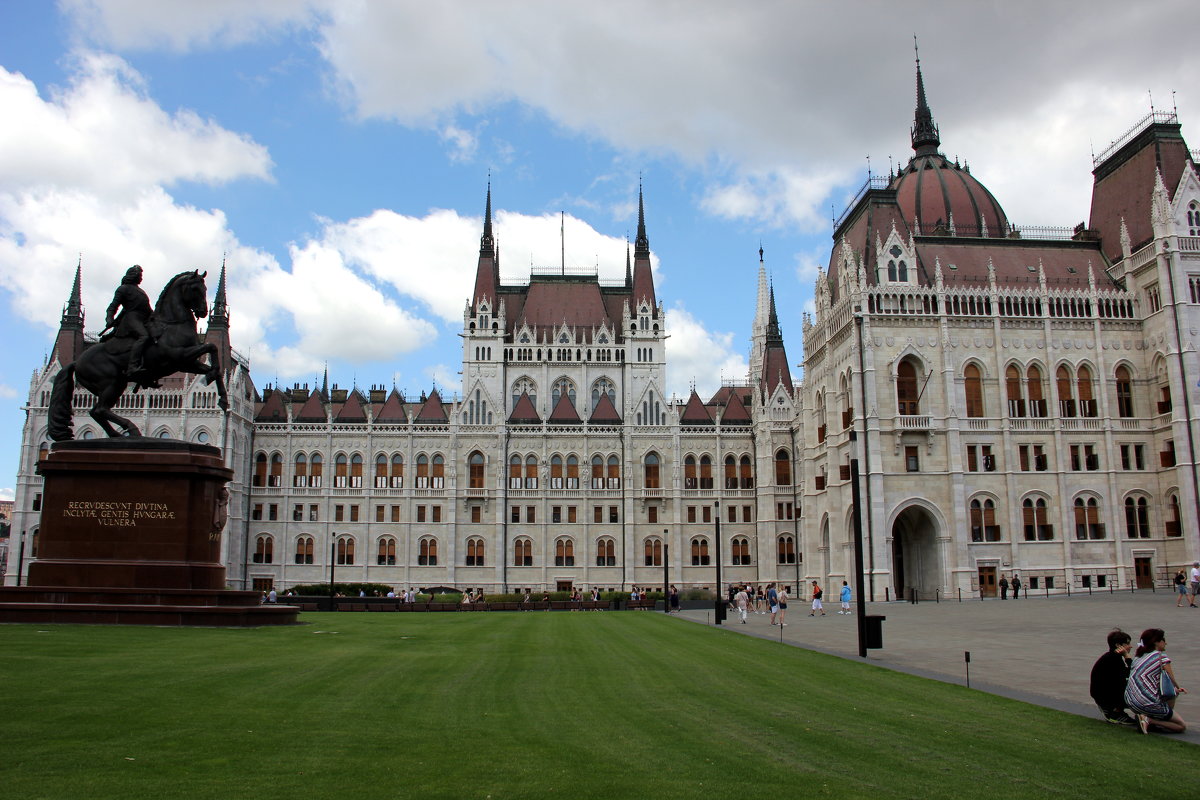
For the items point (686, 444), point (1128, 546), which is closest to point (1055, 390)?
point (1128, 546)

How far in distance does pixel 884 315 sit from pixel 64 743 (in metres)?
57.0

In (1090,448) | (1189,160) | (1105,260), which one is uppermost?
(1189,160)

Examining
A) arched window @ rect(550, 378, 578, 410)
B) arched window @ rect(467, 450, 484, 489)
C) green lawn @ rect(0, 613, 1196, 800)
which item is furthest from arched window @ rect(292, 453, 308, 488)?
green lawn @ rect(0, 613, 1196, 800)

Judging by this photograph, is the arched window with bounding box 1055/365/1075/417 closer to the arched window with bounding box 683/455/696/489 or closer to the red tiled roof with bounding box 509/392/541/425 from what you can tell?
the arched window with bounding box 683/455/696/489

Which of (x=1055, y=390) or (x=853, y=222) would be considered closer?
(x=1055, y=390)

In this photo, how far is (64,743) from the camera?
10367 millimetres

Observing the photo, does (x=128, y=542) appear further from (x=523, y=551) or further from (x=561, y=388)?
(x=561, y=388)

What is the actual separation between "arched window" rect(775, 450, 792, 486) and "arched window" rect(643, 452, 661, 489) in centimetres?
994

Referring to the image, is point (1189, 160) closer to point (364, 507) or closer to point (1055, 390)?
point (1055, 390)

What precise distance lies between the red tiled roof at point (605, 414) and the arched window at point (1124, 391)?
37.5 meters

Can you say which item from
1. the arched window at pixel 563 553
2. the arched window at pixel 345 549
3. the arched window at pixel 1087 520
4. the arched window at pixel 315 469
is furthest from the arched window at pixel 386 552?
the arched window at pixel 1087 520

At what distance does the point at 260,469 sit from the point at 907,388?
170 feet

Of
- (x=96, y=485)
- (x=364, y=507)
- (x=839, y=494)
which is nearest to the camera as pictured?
(x=96, y=485)

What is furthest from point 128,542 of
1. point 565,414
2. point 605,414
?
point 605,414
